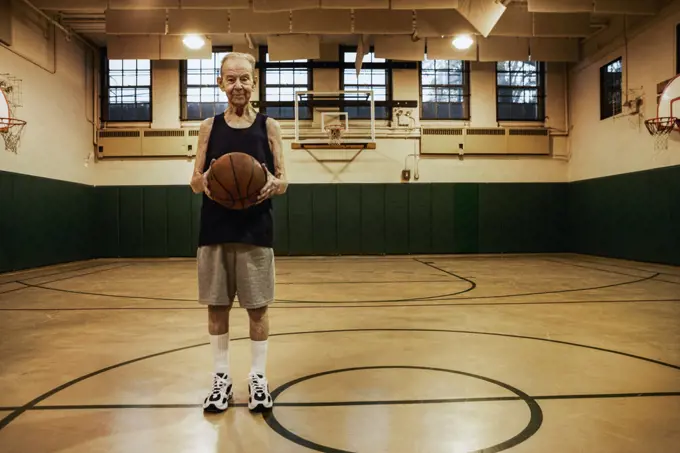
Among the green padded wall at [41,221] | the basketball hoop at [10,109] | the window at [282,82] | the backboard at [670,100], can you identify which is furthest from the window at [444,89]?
the basketball hoop at [10,109]

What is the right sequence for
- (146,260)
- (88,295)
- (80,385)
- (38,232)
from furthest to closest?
(146,260) < (38,232) < (88,295) < (80,385)

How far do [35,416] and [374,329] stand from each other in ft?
7.67

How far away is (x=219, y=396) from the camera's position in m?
2.28

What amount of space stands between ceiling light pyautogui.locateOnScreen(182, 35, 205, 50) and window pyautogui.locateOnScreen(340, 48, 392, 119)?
3.46m

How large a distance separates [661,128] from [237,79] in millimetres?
9467

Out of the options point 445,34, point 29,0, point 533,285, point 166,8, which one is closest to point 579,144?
point 445,34

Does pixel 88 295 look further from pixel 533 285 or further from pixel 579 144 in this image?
pixel 579 144

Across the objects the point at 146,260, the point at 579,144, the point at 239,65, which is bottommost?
the point at 146,260

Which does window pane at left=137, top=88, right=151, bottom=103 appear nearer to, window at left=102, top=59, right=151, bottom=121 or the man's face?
window at left=102, top=59, right=151, bottom=121

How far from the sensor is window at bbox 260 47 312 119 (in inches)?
494

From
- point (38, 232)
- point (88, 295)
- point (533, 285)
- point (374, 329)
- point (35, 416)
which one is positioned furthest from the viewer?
point (38, 232)

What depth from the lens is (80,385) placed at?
104 inches

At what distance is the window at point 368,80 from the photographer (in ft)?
41.5

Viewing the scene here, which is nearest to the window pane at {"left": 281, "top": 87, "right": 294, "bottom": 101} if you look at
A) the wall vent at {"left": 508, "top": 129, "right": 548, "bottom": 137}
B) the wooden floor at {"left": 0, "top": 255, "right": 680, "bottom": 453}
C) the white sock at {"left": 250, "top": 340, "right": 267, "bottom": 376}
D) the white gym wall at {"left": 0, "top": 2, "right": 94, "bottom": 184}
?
the white gym wall at {"left": 0, "top": 2, "right": 94, "bottom": 184}
